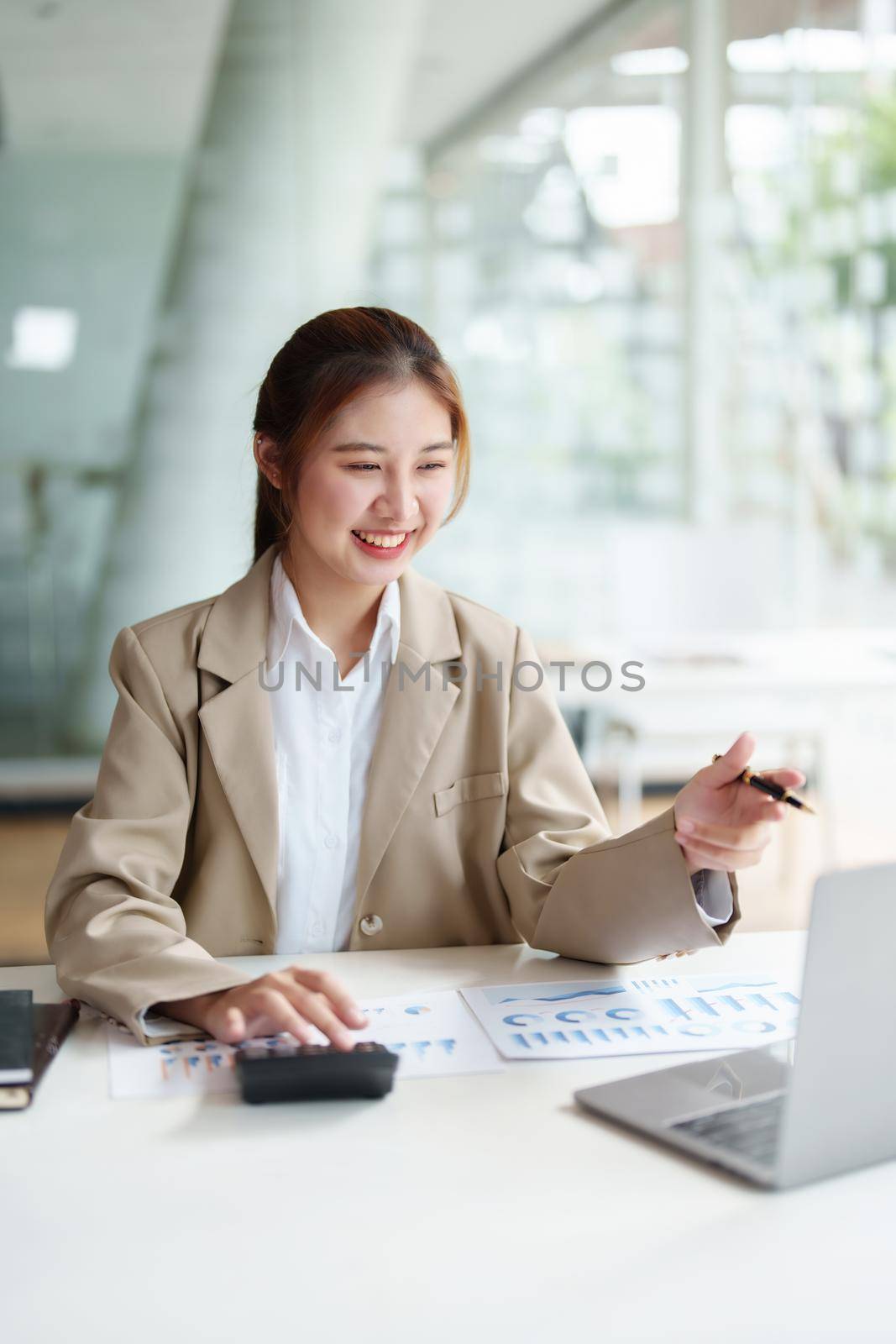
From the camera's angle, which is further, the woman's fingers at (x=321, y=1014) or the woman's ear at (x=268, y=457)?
the woman's ear at (x=268, y=457)

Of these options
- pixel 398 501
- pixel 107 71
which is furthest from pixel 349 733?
pixel 107 71

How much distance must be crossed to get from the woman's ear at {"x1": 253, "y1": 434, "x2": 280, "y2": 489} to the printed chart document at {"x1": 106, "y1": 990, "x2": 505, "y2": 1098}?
653 millimetres

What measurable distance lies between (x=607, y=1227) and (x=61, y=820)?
3.98m

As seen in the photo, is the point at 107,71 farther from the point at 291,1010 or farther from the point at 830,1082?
the point at 830,1082

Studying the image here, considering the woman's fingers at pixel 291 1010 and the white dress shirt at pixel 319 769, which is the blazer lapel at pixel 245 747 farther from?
the woman's fingers at pixel 291 1010

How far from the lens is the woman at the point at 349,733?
141 centimetres

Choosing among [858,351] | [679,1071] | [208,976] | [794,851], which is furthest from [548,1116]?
[858,351]

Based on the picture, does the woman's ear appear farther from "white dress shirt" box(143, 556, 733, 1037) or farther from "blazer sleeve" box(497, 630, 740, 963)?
"blazer sleeve" box(497, 630, 740, 963)

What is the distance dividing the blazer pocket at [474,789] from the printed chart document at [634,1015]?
0.28 metres

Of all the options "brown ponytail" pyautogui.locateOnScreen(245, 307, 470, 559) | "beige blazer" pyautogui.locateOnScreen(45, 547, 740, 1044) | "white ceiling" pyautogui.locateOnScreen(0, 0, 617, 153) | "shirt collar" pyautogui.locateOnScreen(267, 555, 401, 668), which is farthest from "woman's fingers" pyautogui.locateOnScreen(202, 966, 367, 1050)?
"white ceiling" pyautogui.locateOnScreen(0, 0, 617, 153)

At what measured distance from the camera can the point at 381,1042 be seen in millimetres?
1123

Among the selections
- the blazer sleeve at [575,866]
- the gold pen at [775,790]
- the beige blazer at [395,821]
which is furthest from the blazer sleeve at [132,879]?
the gold pen at [775,790]

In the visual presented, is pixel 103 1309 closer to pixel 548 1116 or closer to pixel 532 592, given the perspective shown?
pixel 548 1116

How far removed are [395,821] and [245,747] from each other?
18 centimetres
